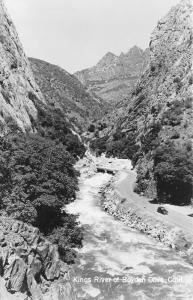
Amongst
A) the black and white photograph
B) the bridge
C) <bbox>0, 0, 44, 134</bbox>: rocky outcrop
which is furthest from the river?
the bridge

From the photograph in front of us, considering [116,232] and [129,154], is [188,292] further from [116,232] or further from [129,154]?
[129,154]

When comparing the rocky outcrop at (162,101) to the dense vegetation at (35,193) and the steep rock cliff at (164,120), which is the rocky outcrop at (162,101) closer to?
the steep rock cliff at (164,120)

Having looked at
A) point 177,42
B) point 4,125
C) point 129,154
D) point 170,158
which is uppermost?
point 177,42

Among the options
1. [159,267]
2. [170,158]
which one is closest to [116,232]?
[159,267]

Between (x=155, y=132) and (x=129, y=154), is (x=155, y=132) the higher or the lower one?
the higher one

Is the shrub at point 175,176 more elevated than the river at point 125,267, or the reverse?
the shrub at point 175,176

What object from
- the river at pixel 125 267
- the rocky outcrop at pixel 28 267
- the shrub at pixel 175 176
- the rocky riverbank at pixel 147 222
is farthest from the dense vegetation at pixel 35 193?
the shrub at pixel 175 176

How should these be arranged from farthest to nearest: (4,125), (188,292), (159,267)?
(4,125)
(159,267)
(188,292)
